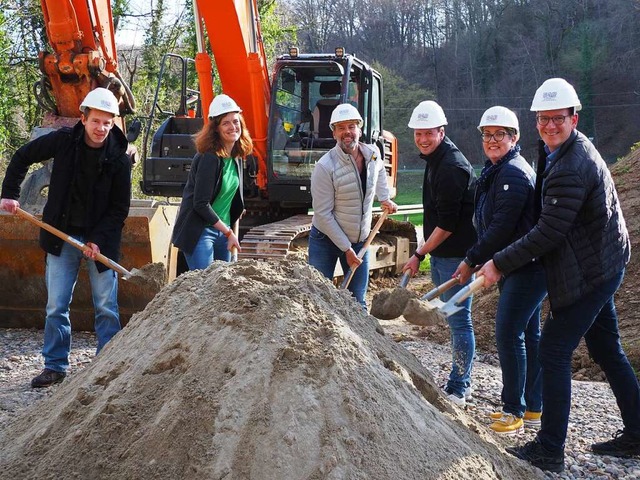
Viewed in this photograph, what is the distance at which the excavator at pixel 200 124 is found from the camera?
7.13 m

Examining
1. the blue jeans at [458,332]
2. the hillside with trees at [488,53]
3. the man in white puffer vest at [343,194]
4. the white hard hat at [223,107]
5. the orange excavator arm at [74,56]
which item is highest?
the hillside with trees at [488,53]

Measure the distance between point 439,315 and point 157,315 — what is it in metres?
1.60

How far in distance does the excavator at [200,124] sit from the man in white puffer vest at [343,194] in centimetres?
199

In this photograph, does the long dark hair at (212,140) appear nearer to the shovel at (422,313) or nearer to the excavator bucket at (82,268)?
the shovel at (422,313)

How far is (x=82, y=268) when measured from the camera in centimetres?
721

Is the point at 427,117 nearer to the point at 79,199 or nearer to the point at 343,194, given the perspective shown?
the point at 343,194

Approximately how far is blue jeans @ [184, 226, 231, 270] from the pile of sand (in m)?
1.28

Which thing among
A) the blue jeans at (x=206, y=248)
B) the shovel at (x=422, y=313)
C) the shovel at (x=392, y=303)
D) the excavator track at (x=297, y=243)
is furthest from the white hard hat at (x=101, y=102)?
the excavator track at (x=297, y=243)

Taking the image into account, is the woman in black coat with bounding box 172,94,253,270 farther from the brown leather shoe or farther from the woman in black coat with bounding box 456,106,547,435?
the woman in black coat with bounding box 456,106,547,435

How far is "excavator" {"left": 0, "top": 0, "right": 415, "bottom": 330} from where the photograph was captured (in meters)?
A: 7.13

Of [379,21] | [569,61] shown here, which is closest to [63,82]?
[569,61]

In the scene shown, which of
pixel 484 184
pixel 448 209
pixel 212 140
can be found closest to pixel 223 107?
pixel 212 140

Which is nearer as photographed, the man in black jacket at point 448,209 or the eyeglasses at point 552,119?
the eyeglasses at point 552,119

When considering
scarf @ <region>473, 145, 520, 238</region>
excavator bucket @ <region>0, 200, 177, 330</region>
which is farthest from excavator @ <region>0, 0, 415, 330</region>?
scarf @ <region>473, 145, 520, 238</region>
